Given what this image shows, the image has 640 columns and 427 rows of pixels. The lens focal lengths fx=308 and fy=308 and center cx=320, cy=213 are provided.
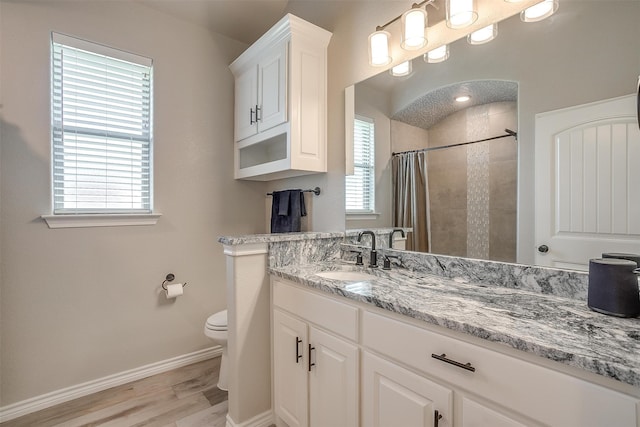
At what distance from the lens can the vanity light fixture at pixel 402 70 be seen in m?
1.71

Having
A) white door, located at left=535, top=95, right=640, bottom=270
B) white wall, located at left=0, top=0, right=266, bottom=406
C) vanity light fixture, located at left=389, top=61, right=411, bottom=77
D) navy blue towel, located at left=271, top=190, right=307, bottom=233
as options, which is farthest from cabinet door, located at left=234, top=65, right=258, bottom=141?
white door, located at left=535, top=95, right=640, bottom=270

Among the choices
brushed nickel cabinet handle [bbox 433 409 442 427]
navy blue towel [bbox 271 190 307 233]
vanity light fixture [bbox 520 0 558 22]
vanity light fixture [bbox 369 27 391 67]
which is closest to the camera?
brushed nickel cabinet handle [bbox 433 409 442 427]

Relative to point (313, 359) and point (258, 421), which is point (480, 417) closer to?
point (313, 359)

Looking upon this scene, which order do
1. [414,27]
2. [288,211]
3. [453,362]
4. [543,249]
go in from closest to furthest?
[453,362]
[543,249]
[414,27]
[288,211]

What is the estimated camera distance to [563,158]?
1.16m

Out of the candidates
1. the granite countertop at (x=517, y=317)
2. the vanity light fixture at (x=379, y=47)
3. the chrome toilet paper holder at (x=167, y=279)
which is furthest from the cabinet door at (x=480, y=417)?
the chrome toilet paper holder at (x=167, y=279)

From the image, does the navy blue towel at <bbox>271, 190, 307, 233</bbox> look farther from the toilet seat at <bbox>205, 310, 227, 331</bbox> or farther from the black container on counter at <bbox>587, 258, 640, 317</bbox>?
the black container on counter at <bbox>587, 258, 640, 317</bbox>

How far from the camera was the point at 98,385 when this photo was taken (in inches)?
82.4

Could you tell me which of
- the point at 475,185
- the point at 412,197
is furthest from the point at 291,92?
the point at 475,185

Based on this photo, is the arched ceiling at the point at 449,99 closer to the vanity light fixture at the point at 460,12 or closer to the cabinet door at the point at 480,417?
the vanity light fixture at the point at 460,12

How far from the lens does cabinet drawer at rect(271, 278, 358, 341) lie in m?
1.26

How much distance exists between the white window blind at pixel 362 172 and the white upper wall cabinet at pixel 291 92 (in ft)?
0.80

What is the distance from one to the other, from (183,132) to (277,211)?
963 millimetres

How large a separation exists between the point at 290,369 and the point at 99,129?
2.01 meters
